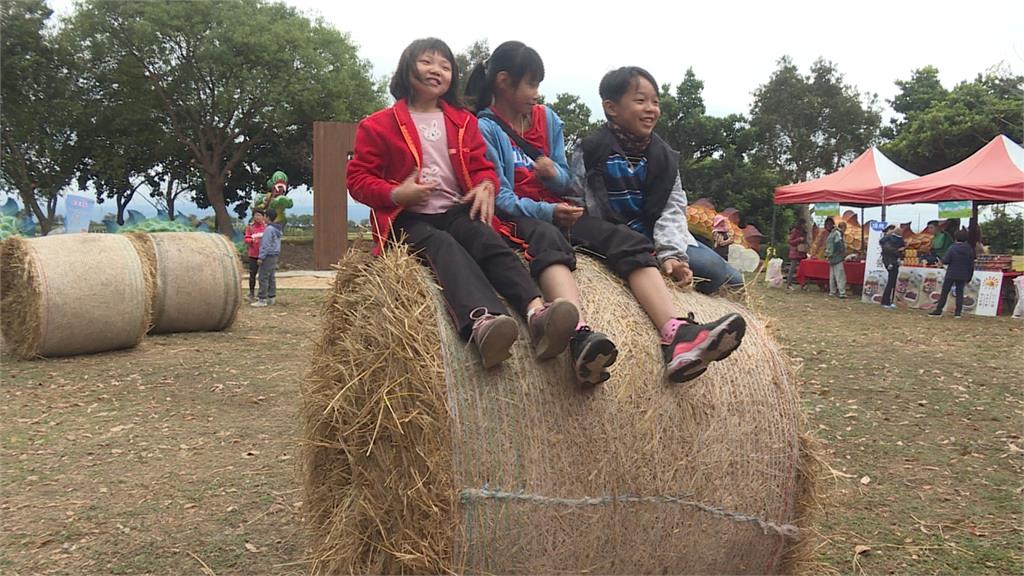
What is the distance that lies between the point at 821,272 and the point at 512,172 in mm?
17205

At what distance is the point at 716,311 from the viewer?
3.52 meters

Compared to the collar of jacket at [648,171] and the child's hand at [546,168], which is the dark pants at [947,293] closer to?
the collar of jacket at [648,171]

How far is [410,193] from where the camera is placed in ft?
10.8

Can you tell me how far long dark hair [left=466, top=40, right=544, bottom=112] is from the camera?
3.65 meters

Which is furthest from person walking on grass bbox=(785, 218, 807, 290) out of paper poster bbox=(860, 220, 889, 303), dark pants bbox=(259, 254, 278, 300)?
dark pants bbox=(259, 254, 278, 300)

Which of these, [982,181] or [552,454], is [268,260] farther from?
[982,181]

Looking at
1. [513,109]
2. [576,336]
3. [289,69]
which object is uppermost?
[289,69]

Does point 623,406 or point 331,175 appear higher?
point 331,175

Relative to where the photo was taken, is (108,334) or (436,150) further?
(108,334)

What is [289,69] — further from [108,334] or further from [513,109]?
[513,109]

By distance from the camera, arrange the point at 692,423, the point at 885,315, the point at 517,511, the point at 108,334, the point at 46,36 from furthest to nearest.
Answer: the point at 46,36 < the point at 885,315 < the point at 108,334 < the point at 692,423 < the point at 517,511

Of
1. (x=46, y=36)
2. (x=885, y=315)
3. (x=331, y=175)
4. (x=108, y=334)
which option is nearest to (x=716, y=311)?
(x=108, y=334)

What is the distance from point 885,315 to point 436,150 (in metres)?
12.8

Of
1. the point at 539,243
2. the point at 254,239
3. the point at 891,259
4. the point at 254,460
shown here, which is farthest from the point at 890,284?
the point at 539,243
